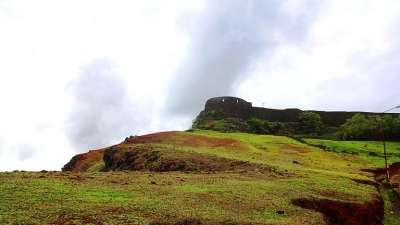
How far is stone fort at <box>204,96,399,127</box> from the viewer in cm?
5600

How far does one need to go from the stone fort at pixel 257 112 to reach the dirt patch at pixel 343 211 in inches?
1560

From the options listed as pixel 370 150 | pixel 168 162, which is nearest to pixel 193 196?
pixel 168 162

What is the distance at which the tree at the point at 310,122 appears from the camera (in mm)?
61875

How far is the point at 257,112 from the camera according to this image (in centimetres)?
6212

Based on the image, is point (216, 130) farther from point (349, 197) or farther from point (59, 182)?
point (59, 182)

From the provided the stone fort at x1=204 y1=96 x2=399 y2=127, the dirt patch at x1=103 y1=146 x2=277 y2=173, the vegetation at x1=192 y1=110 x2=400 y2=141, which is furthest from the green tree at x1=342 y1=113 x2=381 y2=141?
the dirt patch at x1=103 y1=146 x2=277 y2=173

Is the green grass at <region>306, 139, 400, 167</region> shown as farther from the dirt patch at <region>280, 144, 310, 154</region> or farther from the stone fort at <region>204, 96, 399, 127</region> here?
the stone fort at <region>204, 96, 399, 127</region>

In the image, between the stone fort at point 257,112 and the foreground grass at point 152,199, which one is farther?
the stone fort at point 257,112

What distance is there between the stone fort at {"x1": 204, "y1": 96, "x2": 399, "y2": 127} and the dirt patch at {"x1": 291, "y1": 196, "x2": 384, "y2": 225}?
130 feet

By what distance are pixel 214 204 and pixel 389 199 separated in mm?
12417

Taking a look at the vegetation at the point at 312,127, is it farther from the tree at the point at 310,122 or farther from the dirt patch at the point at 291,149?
the dirt patch at the point at 291,149

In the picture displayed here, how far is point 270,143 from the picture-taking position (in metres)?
40.7

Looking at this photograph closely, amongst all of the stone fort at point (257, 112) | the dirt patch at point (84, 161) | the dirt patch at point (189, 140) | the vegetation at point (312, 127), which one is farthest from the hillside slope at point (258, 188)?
the stone fort at point (257, 112)

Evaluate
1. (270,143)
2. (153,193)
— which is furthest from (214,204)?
(270,143)
